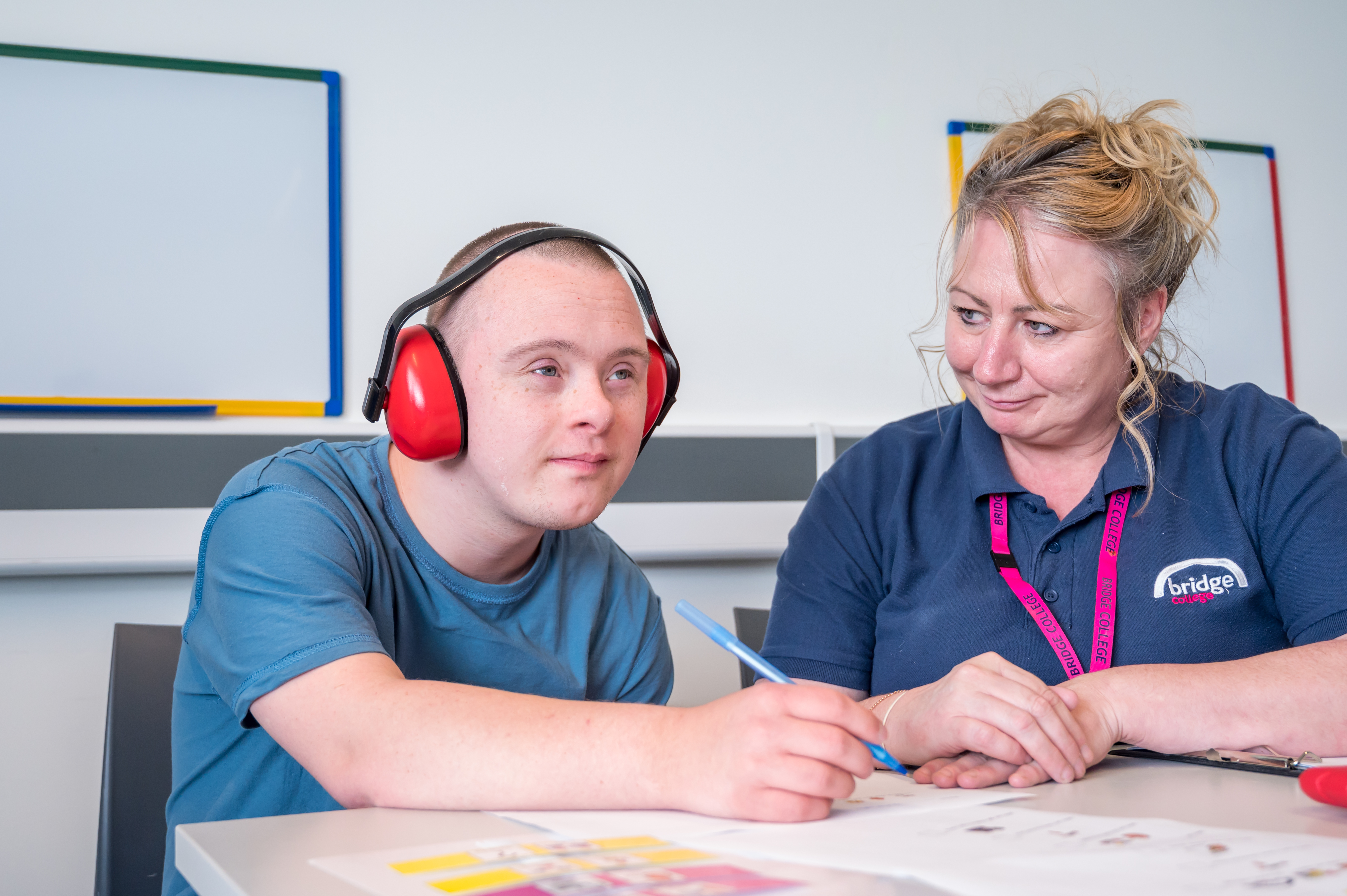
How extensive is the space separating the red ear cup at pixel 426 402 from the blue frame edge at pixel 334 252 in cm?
109

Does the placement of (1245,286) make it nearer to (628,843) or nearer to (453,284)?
(453,284)

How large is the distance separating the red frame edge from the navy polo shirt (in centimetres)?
167

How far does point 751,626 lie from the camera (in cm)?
197

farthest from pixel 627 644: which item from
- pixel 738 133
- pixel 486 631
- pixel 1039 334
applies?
pixel 738 133

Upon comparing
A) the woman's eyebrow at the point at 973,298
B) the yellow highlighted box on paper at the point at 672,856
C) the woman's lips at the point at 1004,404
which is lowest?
the yellow highlighted box on paper at the point at 672,856

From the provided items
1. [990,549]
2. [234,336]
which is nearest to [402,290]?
[234,336]

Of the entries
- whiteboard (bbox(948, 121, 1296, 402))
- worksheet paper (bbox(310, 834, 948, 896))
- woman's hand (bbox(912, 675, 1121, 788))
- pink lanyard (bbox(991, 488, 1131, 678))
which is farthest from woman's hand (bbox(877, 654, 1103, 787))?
whiteboard (bbox(948, 121, 1296, 402))

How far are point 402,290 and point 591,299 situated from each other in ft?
3.95

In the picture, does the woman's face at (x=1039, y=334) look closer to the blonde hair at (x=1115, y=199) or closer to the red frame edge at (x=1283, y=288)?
the blonde hair at (x=1115, y=199)

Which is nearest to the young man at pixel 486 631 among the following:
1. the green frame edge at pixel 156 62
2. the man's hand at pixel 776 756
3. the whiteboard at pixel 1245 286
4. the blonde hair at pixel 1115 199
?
the man's hand at pixel 776 756

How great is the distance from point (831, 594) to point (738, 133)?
1468mm

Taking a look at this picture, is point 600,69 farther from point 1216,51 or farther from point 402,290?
point 1216,51

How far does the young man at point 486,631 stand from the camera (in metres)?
→ 0.78

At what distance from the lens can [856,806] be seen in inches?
32.3
